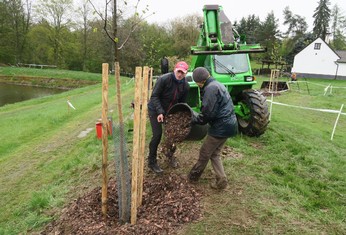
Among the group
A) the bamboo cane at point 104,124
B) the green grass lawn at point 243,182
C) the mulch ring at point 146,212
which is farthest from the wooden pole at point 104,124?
the green grass lawn at point 243,182

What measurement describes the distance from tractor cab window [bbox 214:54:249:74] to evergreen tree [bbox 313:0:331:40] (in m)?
54.6

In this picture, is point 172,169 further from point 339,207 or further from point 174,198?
point 339,207

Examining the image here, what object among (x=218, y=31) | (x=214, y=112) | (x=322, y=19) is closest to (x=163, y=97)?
(x=214, y=112)

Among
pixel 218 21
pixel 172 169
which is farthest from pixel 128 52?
pixel 172 169

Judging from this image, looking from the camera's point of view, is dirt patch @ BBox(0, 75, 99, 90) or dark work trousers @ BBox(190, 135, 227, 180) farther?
dirt patch @ BBox(0, 75, 99, 90)

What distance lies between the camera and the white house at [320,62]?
141ft

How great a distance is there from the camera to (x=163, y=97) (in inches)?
206

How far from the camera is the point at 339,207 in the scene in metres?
4.52

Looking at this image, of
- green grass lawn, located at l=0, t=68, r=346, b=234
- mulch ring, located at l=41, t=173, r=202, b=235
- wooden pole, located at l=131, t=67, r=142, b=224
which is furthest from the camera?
green grass lawn, located at l=0, t=68, r=346, b=234

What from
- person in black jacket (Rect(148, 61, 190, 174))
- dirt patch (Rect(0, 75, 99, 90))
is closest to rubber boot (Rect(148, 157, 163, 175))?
person in black jacket (Rect(148, 61, 190, 174))

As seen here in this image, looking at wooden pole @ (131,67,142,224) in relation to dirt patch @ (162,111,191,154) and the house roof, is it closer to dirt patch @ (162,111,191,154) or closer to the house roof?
dirt patch @ (162,111,191,154)

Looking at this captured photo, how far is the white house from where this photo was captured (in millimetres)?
42844

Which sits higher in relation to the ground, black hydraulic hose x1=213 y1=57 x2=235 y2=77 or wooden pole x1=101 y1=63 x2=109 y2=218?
black hydraulic hose x1=213 y1=57 x2=235 y2=77

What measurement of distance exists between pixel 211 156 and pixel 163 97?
4.33 ft
